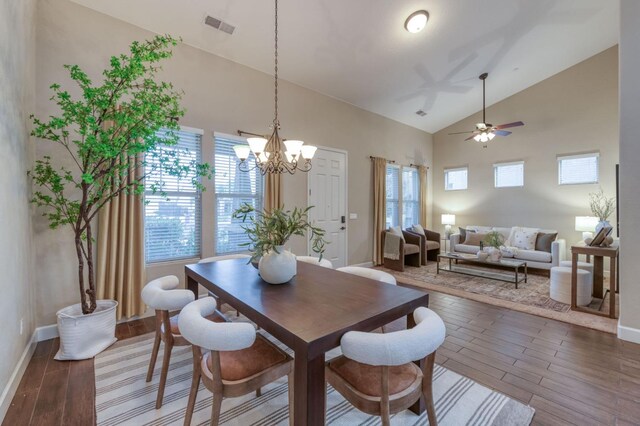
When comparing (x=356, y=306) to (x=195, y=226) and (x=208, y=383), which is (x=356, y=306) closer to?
(x=208, y=383)

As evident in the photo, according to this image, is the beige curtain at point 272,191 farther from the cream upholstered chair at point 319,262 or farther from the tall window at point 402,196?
the tall window at point 402,196

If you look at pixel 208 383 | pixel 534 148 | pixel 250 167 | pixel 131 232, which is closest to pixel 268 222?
pixel 208 383

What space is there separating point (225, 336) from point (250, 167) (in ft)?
10.7

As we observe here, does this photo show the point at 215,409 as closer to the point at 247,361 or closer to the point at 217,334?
the point at 247,361

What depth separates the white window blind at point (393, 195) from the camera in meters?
6.33

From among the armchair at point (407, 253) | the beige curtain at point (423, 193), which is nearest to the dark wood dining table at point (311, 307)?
the armchair at point (407, 253)

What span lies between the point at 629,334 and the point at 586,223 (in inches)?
117

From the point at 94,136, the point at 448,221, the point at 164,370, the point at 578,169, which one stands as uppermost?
the point at 578,169

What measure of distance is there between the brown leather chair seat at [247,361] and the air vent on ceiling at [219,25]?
3417 mm

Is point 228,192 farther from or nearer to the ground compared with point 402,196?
nearer to the ground

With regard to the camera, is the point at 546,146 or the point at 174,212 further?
the point at 546,146

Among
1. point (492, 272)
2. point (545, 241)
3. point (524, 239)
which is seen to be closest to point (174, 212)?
point (492, 272)

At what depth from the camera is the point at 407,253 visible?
554 centimetres

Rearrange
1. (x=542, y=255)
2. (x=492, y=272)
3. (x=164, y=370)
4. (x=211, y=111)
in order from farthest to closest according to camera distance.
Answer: (x=492, y=272)
(x=542, y=255)
(x=211, y=111)
(x=164, y=370)
